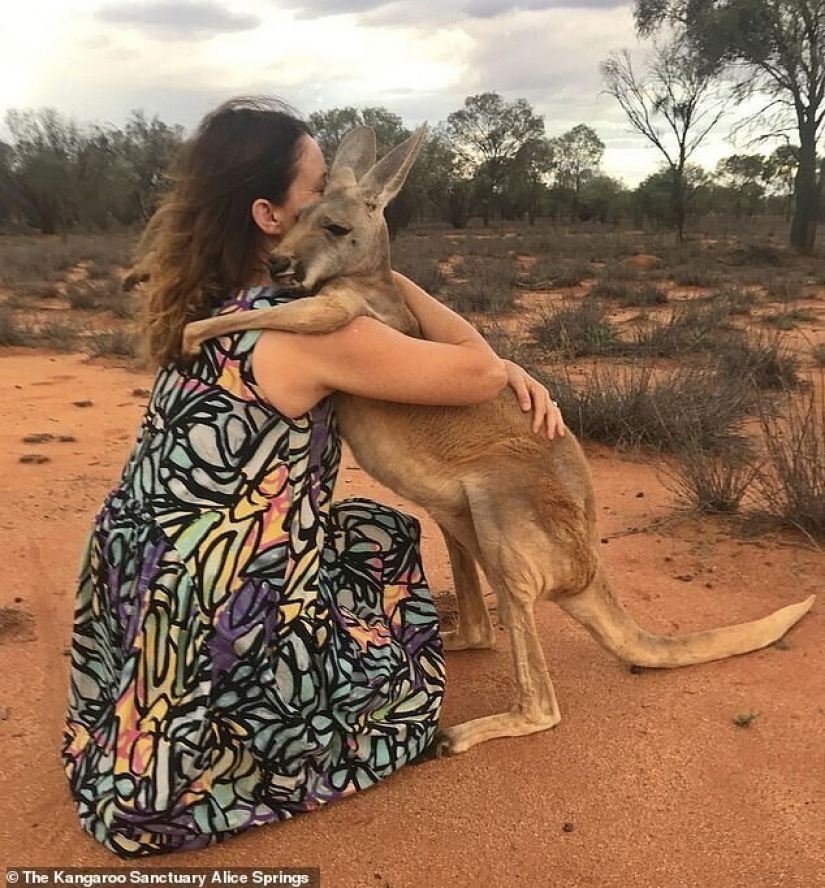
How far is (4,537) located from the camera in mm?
4738

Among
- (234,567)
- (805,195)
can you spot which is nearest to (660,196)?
(805,195)

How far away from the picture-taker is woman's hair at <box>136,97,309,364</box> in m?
2.59

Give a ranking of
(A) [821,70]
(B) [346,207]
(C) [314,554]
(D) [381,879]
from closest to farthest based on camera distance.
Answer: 1. (D) [381,879]
2. (C) [314,554]
3. (B) [346,207]
4. (A) [821,70]

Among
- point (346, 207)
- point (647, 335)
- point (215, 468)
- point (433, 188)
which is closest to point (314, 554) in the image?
point (215, 468)

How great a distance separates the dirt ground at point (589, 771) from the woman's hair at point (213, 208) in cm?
145

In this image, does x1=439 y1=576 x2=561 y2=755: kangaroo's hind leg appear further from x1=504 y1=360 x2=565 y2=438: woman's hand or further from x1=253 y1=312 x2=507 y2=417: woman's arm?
x1=253 y1=312 x2=507 y2=417: woman's arm

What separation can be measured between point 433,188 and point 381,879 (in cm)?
4309

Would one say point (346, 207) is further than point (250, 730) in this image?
Yes

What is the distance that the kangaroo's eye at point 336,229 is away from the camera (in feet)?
9.98

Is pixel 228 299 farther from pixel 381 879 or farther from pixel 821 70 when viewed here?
pixel 821 70

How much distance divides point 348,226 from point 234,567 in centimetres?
135

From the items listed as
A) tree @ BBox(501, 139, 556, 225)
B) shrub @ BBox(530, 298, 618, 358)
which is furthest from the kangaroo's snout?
tree @ BBox(501, 139, 556, 225)

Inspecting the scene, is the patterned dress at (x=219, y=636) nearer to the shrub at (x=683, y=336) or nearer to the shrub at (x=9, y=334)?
the shrub at (x=683, y=336)

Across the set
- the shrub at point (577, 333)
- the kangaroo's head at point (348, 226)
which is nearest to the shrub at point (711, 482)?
the kangaroo's head at point (348, 226)
